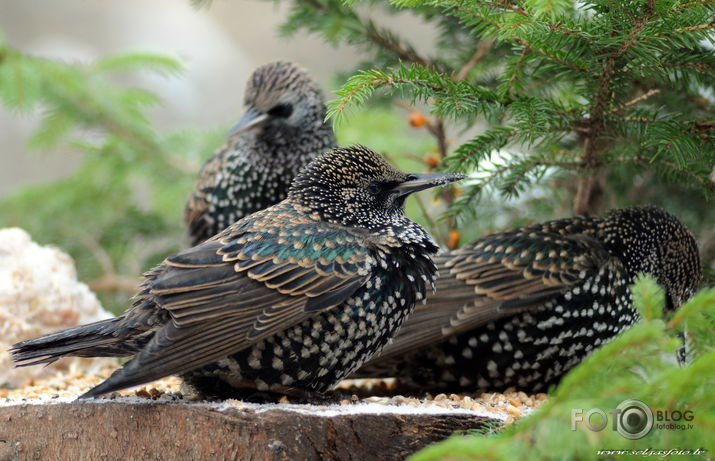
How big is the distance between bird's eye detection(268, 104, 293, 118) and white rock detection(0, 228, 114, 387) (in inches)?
40.7

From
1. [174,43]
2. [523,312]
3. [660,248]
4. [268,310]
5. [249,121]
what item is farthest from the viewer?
[174,43]

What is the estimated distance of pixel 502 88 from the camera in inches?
90.0

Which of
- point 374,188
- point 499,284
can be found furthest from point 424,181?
point 499,284

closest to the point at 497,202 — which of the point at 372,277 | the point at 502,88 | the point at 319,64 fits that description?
the point at 502,88

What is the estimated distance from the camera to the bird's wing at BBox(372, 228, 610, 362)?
→ 8.52ft

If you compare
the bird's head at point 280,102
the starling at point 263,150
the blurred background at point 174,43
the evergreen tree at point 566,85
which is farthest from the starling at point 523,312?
the blurred background at point 174,43

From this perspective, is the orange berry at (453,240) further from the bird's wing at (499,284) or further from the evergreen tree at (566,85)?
the bird's wing at (499,284)

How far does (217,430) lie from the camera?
74.7 inches

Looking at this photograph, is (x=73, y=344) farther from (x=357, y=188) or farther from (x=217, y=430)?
(x=357, y=188)

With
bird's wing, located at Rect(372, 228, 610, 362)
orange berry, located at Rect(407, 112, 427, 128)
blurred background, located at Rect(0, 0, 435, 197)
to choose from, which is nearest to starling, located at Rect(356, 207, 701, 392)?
bird's wing, located at Rect(372, 228, 610, 362)

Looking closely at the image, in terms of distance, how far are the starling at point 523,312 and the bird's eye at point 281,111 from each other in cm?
98

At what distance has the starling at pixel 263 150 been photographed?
124 inches

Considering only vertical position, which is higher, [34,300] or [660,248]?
[34,300]

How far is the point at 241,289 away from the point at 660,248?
1604 millimetres
